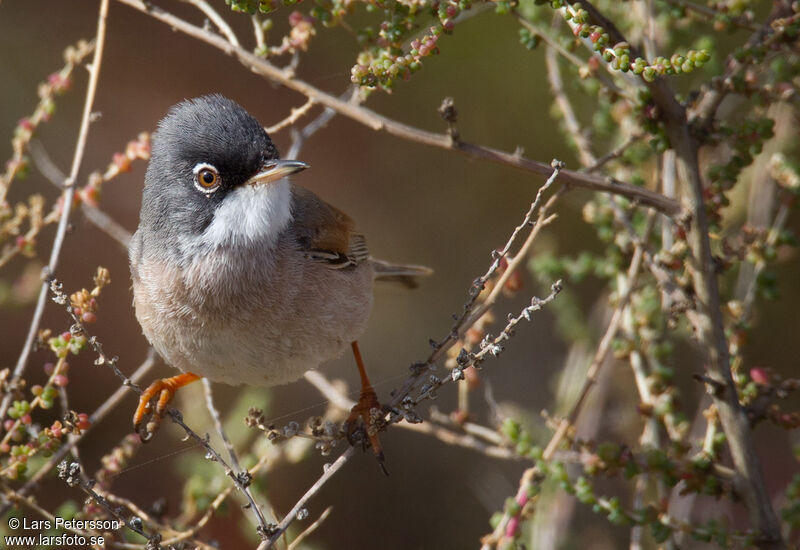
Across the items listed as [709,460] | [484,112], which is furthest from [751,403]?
[484,112]

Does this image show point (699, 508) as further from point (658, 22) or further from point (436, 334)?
point (658, 22)

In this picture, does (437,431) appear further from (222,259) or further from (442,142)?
(442,142)

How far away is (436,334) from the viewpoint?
5.72 metres

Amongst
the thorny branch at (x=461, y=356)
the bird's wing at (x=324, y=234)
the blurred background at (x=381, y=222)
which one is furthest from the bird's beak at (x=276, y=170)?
the blurred background at (x=381, y=222)

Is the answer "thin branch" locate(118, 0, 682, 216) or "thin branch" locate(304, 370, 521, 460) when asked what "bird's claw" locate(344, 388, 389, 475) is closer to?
"thin branch" locate(304, 370, 521, 460)

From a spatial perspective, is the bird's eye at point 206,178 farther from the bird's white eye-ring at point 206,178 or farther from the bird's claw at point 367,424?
the bird's claw at point 367,424

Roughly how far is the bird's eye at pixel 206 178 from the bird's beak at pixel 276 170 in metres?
0.12

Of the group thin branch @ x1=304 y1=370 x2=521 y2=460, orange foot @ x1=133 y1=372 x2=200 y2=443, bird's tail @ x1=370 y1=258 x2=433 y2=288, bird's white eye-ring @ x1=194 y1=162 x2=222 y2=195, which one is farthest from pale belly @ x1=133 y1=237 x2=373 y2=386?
bird's tail @ x1=370 y1=258 x2=433 y2=288

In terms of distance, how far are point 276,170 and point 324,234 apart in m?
0.61

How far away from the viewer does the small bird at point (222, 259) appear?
299cm

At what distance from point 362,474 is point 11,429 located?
2945 mm

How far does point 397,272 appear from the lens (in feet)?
14.0

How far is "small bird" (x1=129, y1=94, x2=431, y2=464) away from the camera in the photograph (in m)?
2.99

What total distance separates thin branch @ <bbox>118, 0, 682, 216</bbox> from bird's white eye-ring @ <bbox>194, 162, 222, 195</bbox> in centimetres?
40
